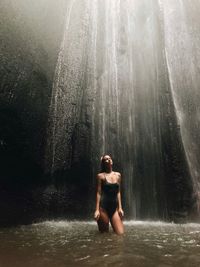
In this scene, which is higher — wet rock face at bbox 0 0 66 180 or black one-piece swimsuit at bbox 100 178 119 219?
wet rock face at bbox 0 0 66 180

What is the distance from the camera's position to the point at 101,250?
16.3 ft

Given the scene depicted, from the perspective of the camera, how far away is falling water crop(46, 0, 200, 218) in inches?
433

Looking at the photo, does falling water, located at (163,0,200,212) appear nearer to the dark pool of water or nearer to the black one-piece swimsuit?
the black one-piece swimsuit

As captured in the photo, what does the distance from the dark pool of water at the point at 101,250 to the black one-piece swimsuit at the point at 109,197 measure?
1.90 feet

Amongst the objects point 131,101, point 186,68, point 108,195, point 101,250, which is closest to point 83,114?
point 131,101

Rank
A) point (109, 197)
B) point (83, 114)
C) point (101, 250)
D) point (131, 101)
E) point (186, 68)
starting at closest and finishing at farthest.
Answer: point (101, 250)
point (109, 197)
point (83, 114)
point (131, 101)
point (186, 68)

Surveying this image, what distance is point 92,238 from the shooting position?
6.25 meters

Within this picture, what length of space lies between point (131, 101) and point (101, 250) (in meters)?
7.98

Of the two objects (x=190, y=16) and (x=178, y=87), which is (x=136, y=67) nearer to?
(x=178, y=87)

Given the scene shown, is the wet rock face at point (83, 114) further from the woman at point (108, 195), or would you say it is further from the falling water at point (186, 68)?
the woman at point (108, 195)

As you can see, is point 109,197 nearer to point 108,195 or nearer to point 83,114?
point 108,195

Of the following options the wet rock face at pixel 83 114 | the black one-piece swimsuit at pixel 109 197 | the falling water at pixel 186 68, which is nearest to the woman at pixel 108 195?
the black one-piece swimsuit at pixel 109 197

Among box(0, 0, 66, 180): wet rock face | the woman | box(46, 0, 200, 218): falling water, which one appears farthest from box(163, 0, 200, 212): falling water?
box(0, 0, 66, 180): wet rock face

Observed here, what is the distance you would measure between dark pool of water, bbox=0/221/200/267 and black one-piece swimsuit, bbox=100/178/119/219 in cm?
58
